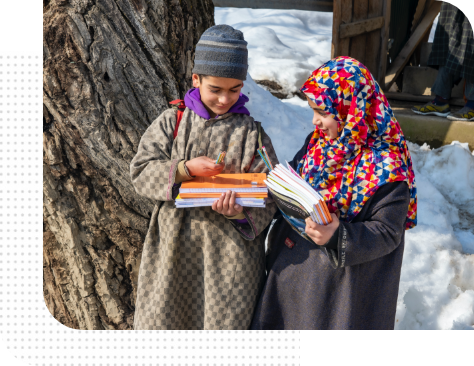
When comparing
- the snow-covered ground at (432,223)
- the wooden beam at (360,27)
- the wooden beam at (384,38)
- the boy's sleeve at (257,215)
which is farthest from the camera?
the wooden beam at (384,38)

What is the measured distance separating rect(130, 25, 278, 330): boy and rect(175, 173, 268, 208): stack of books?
1.9 inches

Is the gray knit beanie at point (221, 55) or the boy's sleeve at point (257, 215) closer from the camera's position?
the gray knit beanie at point (221, 55)

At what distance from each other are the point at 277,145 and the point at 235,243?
162 cm

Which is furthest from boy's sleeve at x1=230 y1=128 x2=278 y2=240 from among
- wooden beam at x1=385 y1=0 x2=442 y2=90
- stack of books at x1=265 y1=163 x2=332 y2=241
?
wooden beam at x1=385 y1=0 x2=442 y2=90

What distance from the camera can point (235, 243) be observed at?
5.37ft

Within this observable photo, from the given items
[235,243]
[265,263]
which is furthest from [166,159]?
[265,263]

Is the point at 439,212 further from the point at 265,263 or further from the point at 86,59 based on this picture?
the point at 86,59

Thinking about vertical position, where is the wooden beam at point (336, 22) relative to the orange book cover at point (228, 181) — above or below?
above

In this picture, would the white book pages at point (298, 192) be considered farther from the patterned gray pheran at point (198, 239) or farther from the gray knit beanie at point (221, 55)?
the gray knit beanie at point (221, 55)

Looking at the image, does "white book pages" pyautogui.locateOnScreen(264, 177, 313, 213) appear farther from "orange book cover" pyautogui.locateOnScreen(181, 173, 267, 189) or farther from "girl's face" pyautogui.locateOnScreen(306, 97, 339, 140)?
"girl's face" pyautogui.locateOnScreen(306, 97, 339, 140)

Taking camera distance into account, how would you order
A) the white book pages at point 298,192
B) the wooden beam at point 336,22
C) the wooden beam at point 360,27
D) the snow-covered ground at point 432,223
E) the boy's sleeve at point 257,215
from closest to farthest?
the white book pages at point 298,192, the boy's sleeve at point 257,215, the snow-covered ground at point 432,223, the wooden beam at point 336,22, the wooden beam at point 360,27

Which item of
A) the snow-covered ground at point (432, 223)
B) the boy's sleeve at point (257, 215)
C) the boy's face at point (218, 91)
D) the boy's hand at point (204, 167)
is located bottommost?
the snow-covered ground at point (432, 223)

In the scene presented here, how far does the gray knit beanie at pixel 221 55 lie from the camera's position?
1.49m

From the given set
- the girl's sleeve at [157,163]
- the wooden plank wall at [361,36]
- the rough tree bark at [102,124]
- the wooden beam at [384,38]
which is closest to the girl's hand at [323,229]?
the girl's sleeve at [157,163]
